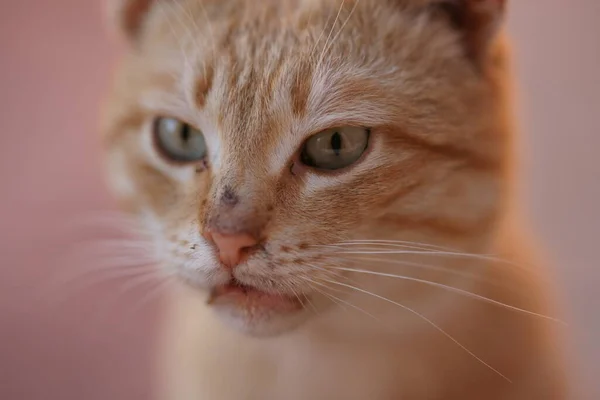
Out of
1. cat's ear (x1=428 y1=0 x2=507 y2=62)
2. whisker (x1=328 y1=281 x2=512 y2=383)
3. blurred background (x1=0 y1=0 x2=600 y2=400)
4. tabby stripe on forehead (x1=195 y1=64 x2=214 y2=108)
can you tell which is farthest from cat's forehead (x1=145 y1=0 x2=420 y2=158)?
blurred background (x1=0 y1=0 x2=600 y2=400)

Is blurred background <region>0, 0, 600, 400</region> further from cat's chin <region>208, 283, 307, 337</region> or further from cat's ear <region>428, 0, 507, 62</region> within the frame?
cat's chin <region>208, 283, 307, 337</region>

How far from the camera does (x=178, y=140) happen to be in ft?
3.19

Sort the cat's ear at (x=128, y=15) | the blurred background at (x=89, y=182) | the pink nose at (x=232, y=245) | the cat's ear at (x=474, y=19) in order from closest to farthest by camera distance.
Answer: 1. the pink nose at (x=232, y=245)
2. the cat's ear at (x=474, y=19)
3. the cat's ear at (x=128, y=15)
4. the blurred background at (x=89, y=182)

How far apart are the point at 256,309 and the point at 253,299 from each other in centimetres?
2

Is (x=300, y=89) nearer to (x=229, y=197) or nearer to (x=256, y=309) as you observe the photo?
(x=229, y=197)

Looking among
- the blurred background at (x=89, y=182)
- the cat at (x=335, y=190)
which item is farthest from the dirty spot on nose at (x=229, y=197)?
the blurred background at (x=89, y=182)

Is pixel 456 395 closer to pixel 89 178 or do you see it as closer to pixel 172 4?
pixel 172 4

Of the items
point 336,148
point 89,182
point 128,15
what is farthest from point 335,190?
point 89,182

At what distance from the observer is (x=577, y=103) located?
1354 millimetres

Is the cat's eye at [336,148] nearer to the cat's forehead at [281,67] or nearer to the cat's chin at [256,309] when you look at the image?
the cat's forehead at [281,67]

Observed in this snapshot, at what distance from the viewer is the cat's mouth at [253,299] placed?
0.85 meters

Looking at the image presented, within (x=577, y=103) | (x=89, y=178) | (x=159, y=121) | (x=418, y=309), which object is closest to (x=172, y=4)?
(x=159, y=121)

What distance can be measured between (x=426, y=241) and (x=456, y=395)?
0.86ft

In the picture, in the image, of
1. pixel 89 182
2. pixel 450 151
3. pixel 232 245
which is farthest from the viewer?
pixel 89 182
